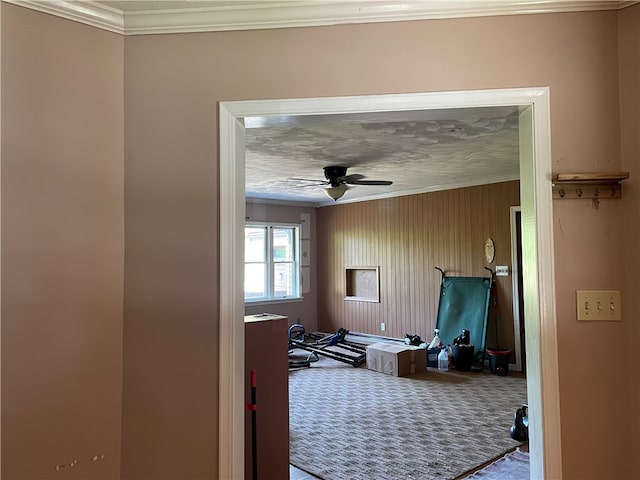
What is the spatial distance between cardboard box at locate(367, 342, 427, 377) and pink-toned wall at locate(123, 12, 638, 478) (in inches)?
151

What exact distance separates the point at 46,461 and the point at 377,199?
6148mm

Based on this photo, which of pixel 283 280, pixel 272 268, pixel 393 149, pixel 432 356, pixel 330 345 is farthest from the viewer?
pixel 283 280

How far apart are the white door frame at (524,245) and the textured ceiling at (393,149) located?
0.05 metres

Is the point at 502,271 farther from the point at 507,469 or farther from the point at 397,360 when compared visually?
the point at 507,469

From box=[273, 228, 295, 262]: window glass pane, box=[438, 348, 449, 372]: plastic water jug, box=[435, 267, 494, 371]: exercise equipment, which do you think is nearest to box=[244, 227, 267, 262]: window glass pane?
box=[273, 228, 295, 262]: window glass pane

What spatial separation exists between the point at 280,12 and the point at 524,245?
1393mm

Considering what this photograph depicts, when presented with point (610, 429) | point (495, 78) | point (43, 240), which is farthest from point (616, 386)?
point (43, 240)

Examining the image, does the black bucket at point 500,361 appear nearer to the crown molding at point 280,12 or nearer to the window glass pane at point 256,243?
the window glass pane at point 256,243

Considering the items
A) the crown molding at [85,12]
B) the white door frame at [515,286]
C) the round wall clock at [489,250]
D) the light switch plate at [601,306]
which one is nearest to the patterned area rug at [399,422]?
the white door frame at [515,286]

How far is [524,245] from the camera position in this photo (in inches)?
68.9

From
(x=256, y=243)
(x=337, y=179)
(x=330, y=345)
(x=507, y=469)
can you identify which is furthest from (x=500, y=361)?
(x=256, y=243)

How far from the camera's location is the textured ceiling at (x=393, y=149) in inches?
84.9

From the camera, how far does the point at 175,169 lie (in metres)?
1.75

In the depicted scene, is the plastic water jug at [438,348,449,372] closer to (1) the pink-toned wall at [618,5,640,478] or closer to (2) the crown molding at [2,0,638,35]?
(1) the pink-toned wall at [618,5,640,478]
